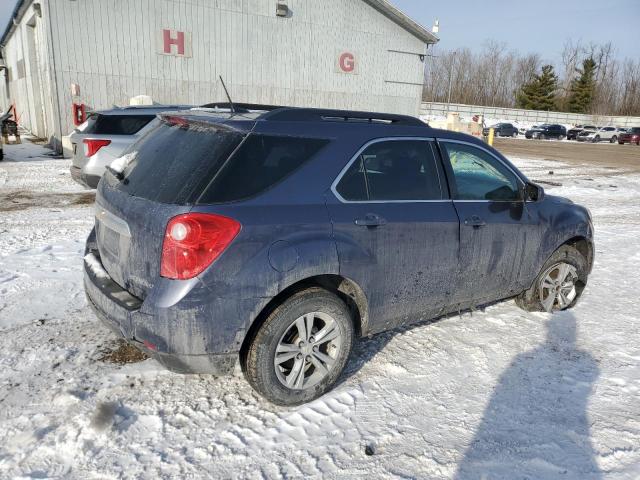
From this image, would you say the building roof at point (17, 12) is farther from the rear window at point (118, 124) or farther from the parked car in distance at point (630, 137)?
the parked car in distance at point (630, 137)

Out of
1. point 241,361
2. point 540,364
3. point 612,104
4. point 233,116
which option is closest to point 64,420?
point 241,361

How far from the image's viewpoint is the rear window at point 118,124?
8.74m

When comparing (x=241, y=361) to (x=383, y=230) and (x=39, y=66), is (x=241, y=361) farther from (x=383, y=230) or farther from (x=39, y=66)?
(x=39, y=66)

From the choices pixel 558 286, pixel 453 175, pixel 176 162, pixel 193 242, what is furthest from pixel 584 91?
pixel 193 242

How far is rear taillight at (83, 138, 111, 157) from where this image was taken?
8.37 meters

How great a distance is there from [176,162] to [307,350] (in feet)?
4.70

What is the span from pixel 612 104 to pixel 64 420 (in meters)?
93.4

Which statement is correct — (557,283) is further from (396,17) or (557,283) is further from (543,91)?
(543,91)

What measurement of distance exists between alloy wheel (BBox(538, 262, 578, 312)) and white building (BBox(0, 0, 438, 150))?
54.9 feet

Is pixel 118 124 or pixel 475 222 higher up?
pixel 118 124

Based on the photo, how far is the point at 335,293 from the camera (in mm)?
3217

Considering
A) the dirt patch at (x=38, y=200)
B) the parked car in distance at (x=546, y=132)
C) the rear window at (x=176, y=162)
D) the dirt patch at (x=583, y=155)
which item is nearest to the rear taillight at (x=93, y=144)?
the dirt patch at (x=38, y=200)

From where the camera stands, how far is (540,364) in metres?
3.82

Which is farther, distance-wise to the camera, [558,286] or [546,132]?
[546,132]
